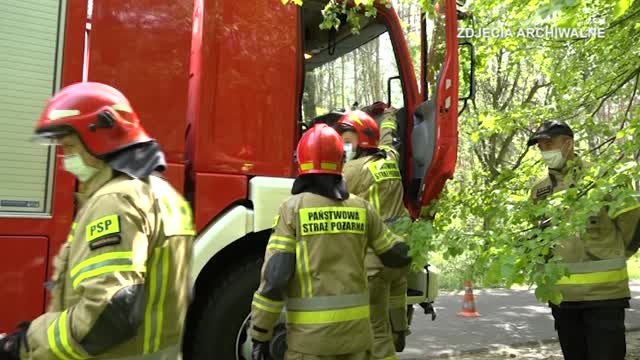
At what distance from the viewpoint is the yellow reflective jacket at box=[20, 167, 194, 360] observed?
4.97 ft

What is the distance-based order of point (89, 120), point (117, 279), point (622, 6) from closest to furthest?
point (117, 279), point (89, 120), point (622, 6)

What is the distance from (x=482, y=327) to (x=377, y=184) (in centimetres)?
443

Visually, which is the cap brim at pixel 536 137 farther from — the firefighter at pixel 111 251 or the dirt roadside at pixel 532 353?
the dirt roadside at pixel 532 353

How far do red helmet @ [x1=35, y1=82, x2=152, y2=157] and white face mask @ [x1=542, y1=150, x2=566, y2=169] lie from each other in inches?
111

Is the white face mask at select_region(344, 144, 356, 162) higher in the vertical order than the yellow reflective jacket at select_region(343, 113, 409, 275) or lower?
higher

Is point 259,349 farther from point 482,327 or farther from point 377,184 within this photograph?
point 482,327

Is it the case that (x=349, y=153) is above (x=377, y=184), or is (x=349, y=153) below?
above

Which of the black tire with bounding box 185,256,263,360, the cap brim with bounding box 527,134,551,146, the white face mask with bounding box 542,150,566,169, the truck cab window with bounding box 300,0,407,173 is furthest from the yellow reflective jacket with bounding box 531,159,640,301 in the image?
the black tire with bounding box 185,256,263,360

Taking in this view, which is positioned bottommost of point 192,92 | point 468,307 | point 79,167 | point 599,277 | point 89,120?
point 468,307

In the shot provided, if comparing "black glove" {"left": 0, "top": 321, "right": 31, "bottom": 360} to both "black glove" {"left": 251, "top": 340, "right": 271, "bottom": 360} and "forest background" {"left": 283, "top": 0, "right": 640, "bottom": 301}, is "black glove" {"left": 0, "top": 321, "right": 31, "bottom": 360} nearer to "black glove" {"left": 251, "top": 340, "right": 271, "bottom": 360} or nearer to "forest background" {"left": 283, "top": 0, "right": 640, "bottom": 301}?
"black glove" {"left": 251, "top": 340, "right": 271, "bottom": 360}

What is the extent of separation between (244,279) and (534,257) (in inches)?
71.7

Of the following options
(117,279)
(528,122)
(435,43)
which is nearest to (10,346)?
(117,279)

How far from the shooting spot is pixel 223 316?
3.58 meters

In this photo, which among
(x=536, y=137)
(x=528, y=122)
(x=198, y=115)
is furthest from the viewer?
(x=528, y=122)
